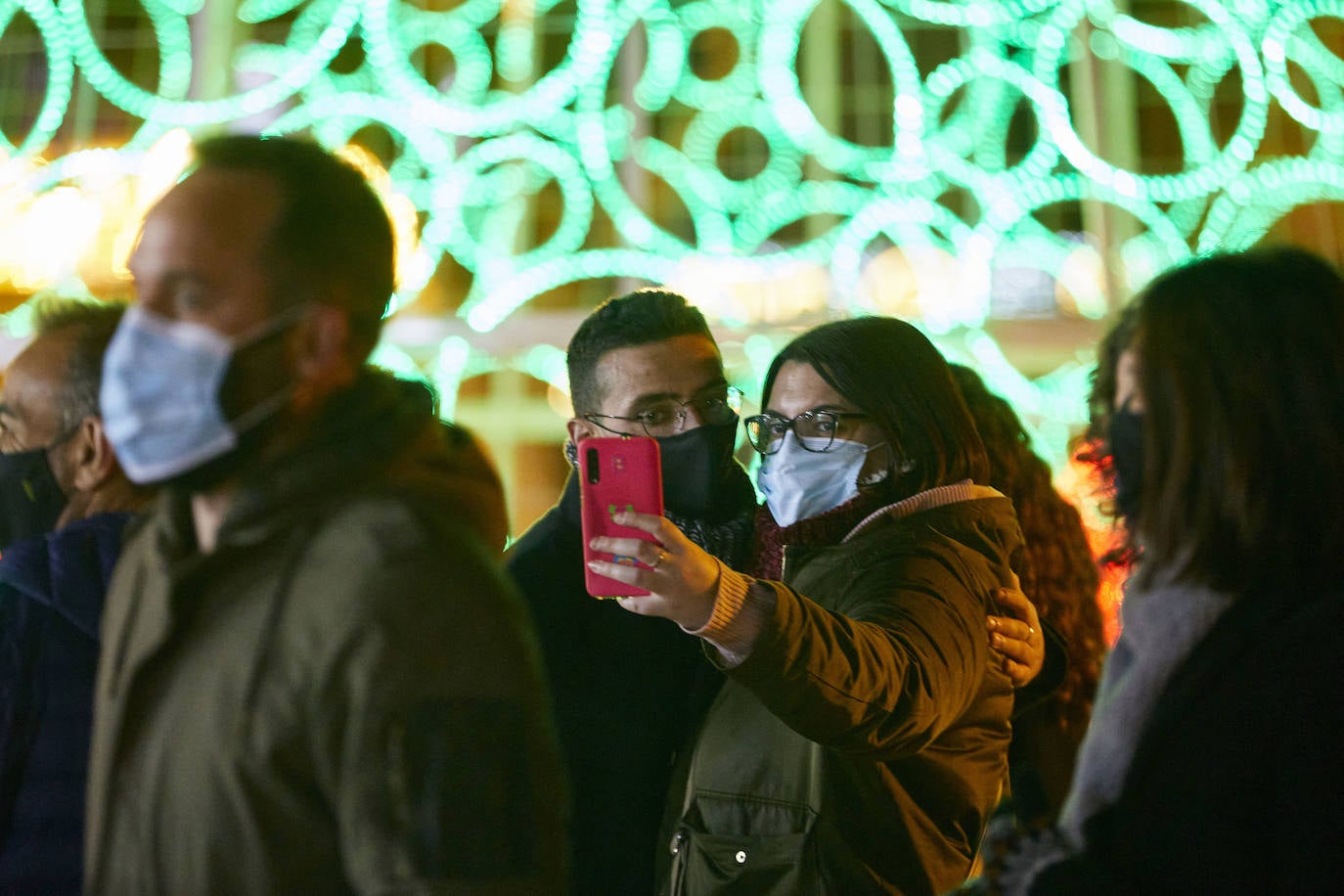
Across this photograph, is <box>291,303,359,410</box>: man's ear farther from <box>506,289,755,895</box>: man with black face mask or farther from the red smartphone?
<box>506,289,755,895</box>: man with black face mask

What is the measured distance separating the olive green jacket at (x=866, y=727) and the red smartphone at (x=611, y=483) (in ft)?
0.70

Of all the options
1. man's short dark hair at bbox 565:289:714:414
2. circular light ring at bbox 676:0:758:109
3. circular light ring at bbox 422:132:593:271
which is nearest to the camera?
man's short dark hair at bbox 565:289:714:414

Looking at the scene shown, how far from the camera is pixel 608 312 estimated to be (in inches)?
89.0

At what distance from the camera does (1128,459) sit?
1.30m

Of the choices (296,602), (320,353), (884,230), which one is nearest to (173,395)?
(320,353)

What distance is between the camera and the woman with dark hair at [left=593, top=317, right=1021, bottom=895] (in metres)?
1.42

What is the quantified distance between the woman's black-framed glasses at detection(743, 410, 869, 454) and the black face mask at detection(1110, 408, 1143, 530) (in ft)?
2.05

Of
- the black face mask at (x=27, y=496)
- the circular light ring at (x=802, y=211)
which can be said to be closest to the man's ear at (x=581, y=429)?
the black face mask at (x=27, y=496)

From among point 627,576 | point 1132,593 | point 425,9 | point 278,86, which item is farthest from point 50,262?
point 1132,593

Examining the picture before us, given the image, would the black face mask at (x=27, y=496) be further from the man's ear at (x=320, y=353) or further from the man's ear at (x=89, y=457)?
the man's ear at (x=320, y=353)

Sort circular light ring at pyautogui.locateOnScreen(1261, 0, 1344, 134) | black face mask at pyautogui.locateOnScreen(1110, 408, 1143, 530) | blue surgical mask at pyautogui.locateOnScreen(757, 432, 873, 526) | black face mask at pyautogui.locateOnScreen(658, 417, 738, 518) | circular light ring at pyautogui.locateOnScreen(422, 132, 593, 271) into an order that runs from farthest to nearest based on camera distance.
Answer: circular light ring at pyautogui.locateOnScreen(422, 132, 593, 271) → circular light ring at pyautogui.locateOnScreen(1261, 0, 1344, 134) → black face mask at pyautogui.locateOnScreen(658, 417, 738, 518) → blue surgical mask at pyautogui.locateOnScreen(757, 432, 873, 526) → black face mask at pyautogui.locateOnScreen(1110, 408, 1143, 530)

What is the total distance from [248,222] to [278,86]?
4.96m

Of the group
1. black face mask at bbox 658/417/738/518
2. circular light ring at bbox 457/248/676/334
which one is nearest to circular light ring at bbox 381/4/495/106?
circular light ring at bbox 457/248/676/334

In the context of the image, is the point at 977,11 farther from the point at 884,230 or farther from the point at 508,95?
the point at 508,95
